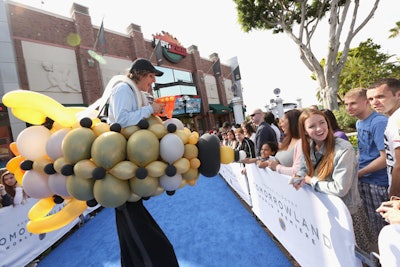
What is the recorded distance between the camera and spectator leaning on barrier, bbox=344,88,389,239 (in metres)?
1.89

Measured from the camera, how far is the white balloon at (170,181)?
147 centimetres

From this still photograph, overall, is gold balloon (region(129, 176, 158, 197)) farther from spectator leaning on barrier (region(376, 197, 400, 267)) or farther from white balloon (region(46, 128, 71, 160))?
spectator leaning on barrier (region(376, 197, 400, 267))

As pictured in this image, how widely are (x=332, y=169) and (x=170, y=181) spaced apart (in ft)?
4.01

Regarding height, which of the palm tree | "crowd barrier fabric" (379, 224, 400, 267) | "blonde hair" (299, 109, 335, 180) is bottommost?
"crowd barrier fabric" (379, 224, 400, 267)

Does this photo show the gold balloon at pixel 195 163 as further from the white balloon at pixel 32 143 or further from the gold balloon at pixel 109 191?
the white balloon at pixel 32 143

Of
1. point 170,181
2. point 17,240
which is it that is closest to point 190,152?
point 170,181

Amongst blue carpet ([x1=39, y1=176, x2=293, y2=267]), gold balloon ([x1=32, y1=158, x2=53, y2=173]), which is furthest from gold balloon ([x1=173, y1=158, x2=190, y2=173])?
blue carpet ([x1=39, y1=176, x2=293, y2=267])

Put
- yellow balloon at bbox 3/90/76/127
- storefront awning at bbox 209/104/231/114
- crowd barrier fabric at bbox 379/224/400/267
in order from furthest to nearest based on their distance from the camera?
storefront awning at bbox 209/104/231/114 → yellow balloon at bbox 3/90/76/127 → crowd barrier fabric at bbox 379/224/400/267

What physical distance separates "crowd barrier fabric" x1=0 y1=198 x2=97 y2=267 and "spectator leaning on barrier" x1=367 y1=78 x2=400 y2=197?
4416 millimetres

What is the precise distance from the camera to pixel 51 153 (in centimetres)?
146

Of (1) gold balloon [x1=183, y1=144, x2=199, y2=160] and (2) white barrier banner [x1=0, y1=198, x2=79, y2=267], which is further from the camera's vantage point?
(2) white barrier banner [x1=0, y1=198, x2=79, y2=267]

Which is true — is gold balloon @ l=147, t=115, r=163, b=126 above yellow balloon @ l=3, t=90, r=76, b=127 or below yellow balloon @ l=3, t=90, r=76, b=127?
below

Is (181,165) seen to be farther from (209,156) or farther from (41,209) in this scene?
(41,209)

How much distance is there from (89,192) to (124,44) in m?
15.8
